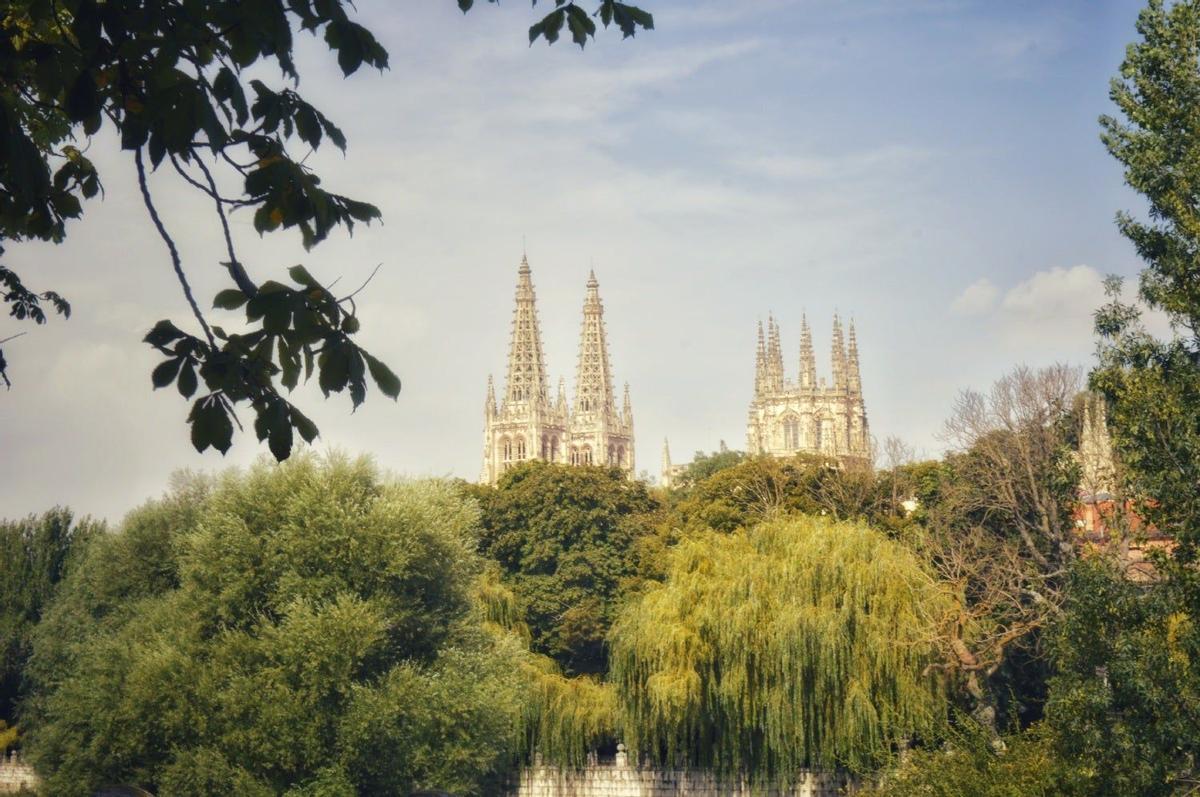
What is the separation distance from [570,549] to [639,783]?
17.0 metres

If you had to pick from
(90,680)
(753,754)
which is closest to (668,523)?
(753,754)

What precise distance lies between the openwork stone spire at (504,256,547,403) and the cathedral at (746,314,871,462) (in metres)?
27.6

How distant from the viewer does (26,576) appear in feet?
223

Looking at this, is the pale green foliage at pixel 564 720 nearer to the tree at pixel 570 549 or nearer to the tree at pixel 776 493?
the tree at pixel 570 549

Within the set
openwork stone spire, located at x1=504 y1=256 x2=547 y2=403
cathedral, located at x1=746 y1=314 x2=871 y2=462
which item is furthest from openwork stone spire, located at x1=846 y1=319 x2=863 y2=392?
openwork stone spire, located at x1=504 y1=256 x2=547 y2=403

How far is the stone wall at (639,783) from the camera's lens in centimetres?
3900

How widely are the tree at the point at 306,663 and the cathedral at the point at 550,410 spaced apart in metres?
125

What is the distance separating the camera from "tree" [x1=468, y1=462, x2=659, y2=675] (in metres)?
56.4

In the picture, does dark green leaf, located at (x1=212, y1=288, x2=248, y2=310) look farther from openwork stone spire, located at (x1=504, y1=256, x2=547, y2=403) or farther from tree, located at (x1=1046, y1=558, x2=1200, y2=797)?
openwork stone spire, located at (x1=504, y1=256, x2=547, y2=403)

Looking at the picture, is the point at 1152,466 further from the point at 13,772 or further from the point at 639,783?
the point at 13,772

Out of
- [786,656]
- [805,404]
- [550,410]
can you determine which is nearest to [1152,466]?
[786,656]

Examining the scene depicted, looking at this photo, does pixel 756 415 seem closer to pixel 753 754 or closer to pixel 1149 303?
pixel 753 754

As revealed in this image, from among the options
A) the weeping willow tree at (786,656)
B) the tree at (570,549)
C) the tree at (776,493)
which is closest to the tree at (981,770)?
the weeping willow tree at (786,656)

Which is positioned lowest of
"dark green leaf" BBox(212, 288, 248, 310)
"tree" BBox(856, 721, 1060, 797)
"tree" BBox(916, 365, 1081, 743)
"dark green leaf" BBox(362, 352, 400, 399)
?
"tree" BBox(856, 721, 1060, 797)
